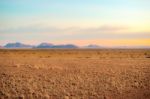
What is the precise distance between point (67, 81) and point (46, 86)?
2085 millimetres

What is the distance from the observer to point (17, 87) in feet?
63.1

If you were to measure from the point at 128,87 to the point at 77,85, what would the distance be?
3560 mm

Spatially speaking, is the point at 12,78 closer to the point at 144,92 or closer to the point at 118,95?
the point at 118,95

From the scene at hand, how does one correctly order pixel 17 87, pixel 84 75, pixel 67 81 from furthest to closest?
1. pixel 84 75
2. pixel 67 81
3. pixel 17 87

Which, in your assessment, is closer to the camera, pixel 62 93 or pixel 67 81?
pixel 62 93

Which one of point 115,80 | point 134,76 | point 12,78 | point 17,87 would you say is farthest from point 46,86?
point 134,76

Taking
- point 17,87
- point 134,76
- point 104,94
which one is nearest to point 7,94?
point 17,87

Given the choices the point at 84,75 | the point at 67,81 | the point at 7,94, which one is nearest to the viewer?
the point at 7,94

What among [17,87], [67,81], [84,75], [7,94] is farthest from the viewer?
[84,75]

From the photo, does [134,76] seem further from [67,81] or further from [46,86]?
[46,86]

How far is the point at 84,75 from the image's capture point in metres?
24.0

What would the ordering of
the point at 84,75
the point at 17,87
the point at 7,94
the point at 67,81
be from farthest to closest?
the point at 84,75 → the point at 67,81 → the point at 17,87 → the point at 7,94

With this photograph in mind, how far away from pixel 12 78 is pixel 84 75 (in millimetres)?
5950

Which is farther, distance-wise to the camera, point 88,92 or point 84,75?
point 84,75
